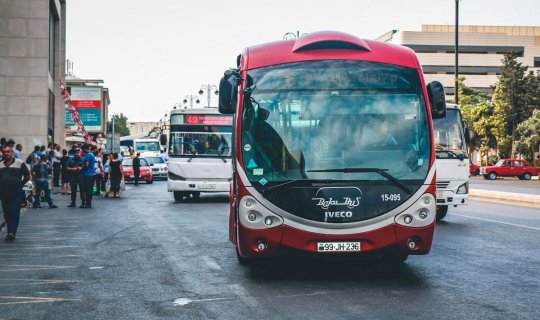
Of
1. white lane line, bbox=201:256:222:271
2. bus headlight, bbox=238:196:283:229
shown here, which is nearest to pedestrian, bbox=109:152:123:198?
white lane line, bbox=201:256:222:271

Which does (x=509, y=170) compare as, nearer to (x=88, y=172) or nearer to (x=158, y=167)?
(x=158, y=167)

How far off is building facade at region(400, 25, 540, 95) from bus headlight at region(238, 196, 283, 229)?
106544 millimetres

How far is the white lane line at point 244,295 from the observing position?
7.61m

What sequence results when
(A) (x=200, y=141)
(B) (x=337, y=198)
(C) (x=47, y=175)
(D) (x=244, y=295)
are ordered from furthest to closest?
(A) (x=200, y=141) → (C) (x=47, y=175) → (B) (x=337, y=198) → (D) (x=244, y=295)

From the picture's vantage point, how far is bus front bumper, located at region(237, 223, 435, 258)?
8.80m

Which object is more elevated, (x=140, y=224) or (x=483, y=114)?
(x=483, y=114)

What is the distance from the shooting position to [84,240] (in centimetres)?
1409

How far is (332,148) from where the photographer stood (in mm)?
9070

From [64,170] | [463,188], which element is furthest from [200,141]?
[463,188]

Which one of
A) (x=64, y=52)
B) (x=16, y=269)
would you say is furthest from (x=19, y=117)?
(x=16, y=269)

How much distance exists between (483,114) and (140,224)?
214 ft

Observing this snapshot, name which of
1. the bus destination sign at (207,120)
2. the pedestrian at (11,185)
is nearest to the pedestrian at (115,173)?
the bus destination sign at (207,120)

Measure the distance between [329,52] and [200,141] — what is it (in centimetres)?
1558

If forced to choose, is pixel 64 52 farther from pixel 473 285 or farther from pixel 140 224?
pixel 473 285
